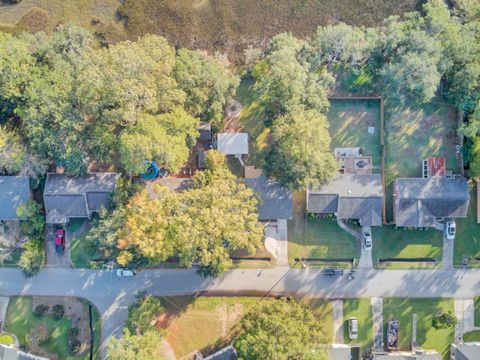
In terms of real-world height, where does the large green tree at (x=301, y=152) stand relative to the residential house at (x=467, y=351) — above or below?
above

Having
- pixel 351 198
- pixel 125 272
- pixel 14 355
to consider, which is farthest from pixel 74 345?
pixel 351 198

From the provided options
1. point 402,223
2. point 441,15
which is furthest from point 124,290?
point 441,15

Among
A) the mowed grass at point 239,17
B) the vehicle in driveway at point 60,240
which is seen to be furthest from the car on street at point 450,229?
the vehicle in driveway at point 60,240

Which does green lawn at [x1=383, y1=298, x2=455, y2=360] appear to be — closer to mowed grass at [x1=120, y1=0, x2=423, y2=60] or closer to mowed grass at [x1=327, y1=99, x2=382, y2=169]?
mowed grass at [x1=327, y1=99, x2=382, y2=169]

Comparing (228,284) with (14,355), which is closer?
(14,355)

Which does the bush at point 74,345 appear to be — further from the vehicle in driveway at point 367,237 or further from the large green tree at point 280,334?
the vehicle in driveway at point 367,237

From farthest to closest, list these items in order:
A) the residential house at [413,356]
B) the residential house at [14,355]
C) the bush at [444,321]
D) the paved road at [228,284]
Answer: the paved road at [228,284]
the bush at [444,321]
the residential house at [14,355]
the residential house at [413,356]

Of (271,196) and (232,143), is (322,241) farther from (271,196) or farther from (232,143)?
(232,143)
